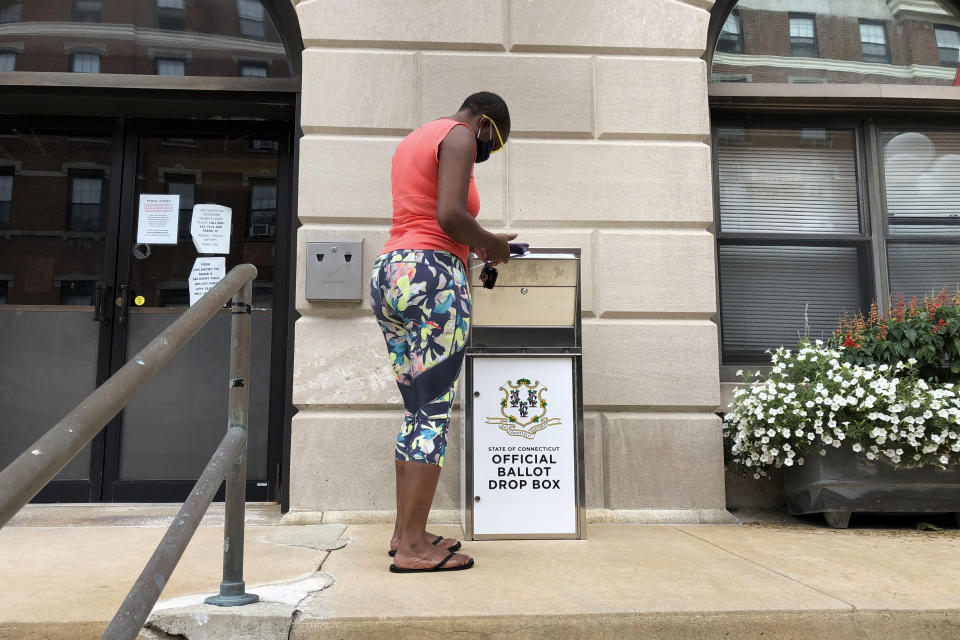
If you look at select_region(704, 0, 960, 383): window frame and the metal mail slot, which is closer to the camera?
the metal mail slot

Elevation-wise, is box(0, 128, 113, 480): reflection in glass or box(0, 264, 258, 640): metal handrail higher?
box(0, 128, 113, 480): reflection in glass

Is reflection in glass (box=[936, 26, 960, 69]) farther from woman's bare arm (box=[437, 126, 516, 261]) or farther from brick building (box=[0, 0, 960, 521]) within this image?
woman's bare arm (box=[437, 126, 516, 261])

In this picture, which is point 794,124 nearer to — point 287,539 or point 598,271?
point 598,271

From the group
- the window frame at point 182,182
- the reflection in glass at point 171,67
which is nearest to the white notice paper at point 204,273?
the window frame at point 182,182

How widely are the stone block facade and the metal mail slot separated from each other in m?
0.72

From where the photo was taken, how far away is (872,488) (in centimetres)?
371

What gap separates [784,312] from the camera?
15.8ft

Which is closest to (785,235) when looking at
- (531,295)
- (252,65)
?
(531,295)

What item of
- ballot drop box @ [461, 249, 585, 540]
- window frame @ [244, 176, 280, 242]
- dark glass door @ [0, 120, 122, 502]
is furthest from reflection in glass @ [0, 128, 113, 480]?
ballot drop box @ [461, 249, 585, 540]

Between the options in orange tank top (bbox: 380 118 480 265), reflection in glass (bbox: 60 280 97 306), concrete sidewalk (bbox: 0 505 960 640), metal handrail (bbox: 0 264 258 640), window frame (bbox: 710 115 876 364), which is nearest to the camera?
metal handrail (bbox: 0 264 258 640)

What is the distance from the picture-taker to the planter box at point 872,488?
12.1 ft

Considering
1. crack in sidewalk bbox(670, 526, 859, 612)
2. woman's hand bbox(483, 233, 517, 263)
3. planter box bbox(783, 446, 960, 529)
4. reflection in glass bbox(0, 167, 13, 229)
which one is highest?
reflection in glass bbox(0, 167, 13, 229)

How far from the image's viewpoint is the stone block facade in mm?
3965

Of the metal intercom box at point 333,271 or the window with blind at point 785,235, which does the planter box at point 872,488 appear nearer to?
the window with blind at point 785,235
